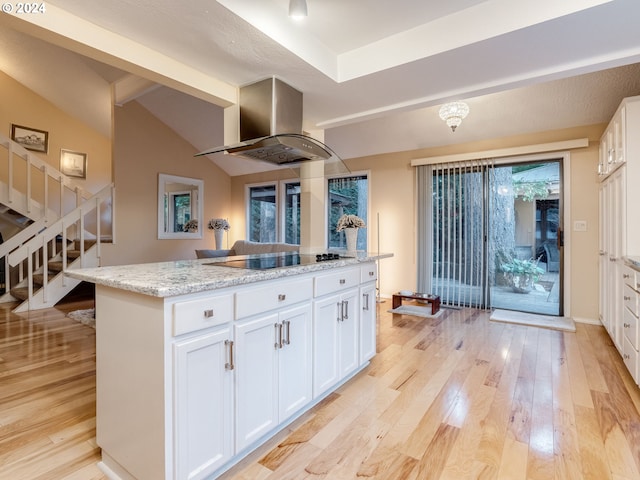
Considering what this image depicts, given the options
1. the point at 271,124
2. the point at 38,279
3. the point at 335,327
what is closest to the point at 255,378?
the point at 335,327

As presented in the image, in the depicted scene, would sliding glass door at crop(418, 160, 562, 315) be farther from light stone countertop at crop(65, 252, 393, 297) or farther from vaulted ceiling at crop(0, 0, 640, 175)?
light stone countertop at crop(65, 252, 393, 297)

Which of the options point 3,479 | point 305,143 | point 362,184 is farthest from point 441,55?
point 362,184

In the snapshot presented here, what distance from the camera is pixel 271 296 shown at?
5.49 ft

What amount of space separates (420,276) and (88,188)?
6.30 metres

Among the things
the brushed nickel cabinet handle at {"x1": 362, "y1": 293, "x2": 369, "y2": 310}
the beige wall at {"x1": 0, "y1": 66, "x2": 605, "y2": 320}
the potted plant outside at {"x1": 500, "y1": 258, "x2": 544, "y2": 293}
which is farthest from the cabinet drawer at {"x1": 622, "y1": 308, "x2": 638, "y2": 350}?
the brushed nickel cabinet handle at {"x1": 362, "y1": 293, "x2": 369, "y2": 310}

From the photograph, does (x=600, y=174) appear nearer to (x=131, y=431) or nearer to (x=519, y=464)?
(x=519, y=464)

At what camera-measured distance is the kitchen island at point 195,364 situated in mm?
1256

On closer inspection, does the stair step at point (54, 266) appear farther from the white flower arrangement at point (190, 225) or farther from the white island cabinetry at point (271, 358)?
the white island cabinetry at point (271, 358)

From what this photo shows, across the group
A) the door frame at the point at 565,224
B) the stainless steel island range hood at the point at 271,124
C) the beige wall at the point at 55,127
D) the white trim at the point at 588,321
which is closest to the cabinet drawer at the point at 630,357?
the white trim at the point at 588,321

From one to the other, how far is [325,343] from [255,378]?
2.03 ft

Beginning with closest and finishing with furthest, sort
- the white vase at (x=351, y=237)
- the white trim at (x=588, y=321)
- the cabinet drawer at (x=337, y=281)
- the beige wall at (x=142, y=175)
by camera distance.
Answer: the cabinet drawer at (x=337, y=281) → the white vase at (x=351, y=237) → the white trim at (x=588, y=321) → the beige wall at (x=142, y=175)

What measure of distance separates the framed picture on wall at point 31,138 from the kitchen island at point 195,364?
18.3ft

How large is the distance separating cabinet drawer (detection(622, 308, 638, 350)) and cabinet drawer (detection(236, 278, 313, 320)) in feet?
7.58

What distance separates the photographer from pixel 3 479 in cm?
144
